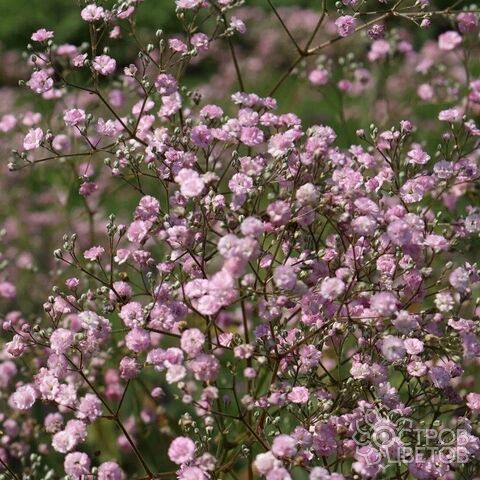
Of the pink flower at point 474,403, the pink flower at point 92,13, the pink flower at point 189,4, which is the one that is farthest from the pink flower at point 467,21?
A: the pink flower at point 474,403

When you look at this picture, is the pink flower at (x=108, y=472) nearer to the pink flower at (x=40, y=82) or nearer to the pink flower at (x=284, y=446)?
the pink flower at (x=284, y=446)

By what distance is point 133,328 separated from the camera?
8.77ft

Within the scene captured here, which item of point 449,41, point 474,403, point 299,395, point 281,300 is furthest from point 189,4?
point 449,41

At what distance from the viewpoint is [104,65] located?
3082 mm

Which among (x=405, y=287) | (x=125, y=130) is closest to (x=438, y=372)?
(x=405, y=287)

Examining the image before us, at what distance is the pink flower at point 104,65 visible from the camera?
120 inches

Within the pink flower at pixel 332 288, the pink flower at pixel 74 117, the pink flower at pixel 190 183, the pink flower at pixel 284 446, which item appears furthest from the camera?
the pink flower at pixel 74 117

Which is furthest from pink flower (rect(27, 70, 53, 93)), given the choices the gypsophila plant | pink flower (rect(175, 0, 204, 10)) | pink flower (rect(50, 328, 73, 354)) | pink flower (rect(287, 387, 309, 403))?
pink flower (rect(287, 387, 309, 403))

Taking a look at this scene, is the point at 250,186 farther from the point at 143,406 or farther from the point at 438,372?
the point at 143,406

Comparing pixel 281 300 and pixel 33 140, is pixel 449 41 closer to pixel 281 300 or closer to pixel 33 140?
pixel 33 140

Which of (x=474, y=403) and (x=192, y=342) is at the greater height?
(x=192, y=342)

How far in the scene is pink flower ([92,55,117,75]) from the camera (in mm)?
3049

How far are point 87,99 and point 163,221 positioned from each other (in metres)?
4.62

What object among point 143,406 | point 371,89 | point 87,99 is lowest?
point 143,406
